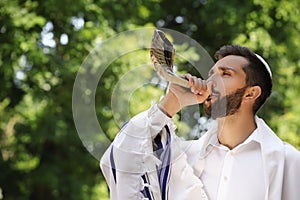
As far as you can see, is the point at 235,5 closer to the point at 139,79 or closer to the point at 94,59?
the point at 94,59

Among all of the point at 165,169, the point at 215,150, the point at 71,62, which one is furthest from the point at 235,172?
the point at 71,62

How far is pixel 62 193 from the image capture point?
6.91m

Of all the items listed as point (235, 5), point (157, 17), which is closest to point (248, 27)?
point (235, 5)

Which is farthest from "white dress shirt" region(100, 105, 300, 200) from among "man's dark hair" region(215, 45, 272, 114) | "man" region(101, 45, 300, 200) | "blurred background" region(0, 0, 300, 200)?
"blurred background" region(0, 0, 300, 200)

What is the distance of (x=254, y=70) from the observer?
214cm

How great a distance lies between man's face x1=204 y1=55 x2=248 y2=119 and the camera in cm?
201

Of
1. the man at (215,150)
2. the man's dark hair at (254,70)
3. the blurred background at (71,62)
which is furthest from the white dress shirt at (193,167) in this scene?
the blurred background at (71,62)

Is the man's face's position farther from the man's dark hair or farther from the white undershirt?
the white undershirt

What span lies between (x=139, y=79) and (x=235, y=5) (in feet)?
14.5

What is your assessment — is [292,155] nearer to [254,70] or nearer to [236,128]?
[236,128]

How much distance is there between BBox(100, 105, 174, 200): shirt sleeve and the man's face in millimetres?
155

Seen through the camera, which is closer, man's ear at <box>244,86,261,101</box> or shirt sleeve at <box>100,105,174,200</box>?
shirt sleeve at <box>100,105,174,200</box>

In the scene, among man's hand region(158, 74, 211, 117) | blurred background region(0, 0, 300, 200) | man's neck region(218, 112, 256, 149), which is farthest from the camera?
blurred background region(0, 0, 300, 200)

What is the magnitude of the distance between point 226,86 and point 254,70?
13 cm
